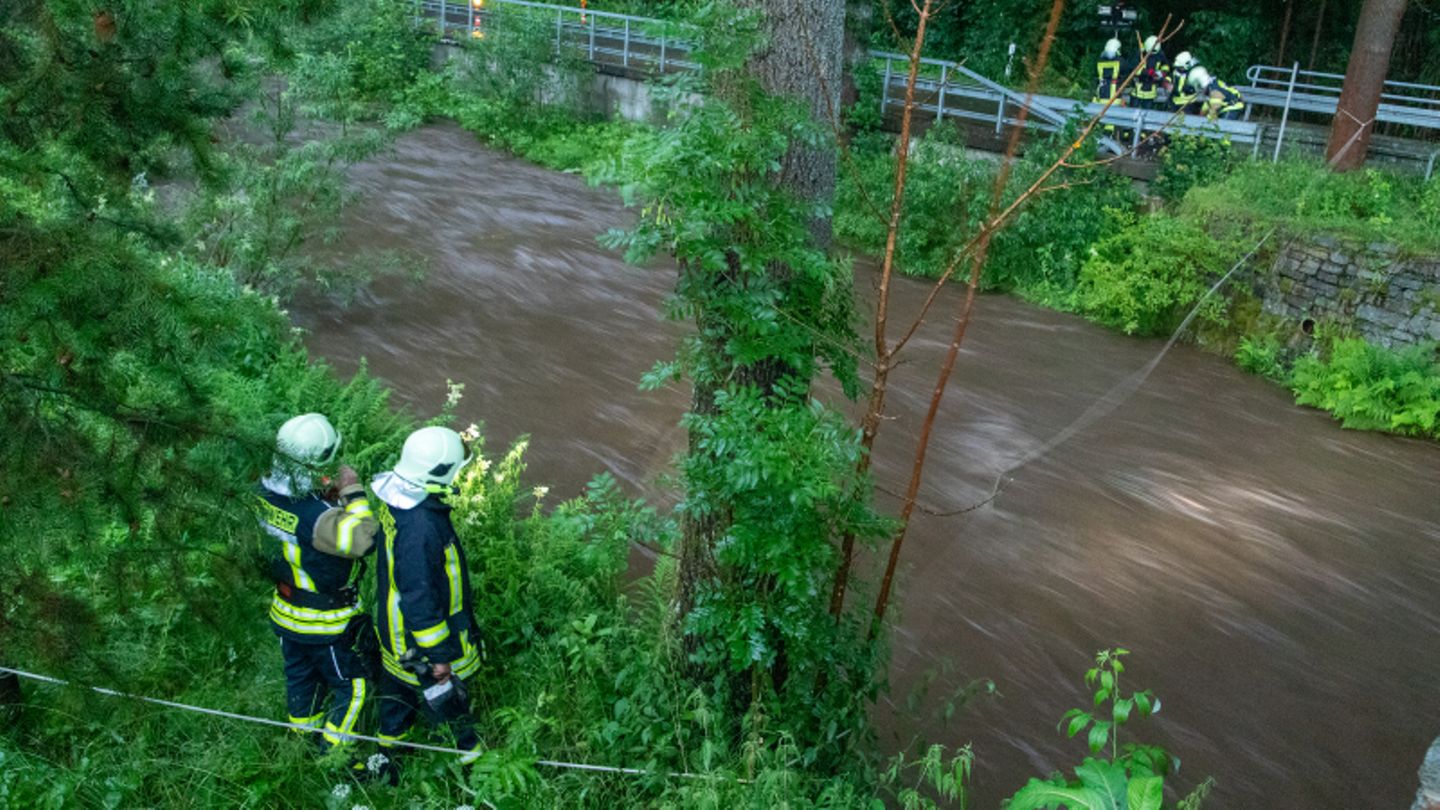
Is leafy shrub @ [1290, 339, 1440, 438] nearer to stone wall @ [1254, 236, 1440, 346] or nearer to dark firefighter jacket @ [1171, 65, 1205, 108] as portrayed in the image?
stone wall @ [1254, 236, 1440, 346]

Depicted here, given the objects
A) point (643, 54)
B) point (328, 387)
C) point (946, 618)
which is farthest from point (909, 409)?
point (643, 54)

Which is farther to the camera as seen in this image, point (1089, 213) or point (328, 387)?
point (1089, 213)

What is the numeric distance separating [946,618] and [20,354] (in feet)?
17.8

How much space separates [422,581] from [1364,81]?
12317 millimetres

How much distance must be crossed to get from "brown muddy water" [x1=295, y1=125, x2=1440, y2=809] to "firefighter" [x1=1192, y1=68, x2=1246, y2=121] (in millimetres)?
2927

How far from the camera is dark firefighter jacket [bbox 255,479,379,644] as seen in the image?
15.7 ft

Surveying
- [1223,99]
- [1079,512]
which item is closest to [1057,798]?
[1079,512]

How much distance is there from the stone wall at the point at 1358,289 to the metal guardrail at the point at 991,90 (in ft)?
6.06

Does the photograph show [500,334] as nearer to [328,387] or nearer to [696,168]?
[328,387]

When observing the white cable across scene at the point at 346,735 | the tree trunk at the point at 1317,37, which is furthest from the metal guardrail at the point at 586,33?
the white cable across scene at the point at 346,735

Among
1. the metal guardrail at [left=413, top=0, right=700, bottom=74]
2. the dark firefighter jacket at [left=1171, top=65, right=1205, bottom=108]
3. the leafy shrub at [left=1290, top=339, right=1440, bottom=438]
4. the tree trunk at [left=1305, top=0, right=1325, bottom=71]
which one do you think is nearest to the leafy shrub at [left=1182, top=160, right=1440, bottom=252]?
the leafy shrub at [left=1290, top=339, right=1440, bottom=438]

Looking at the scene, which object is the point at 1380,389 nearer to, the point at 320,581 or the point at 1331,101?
the point at 1331,101

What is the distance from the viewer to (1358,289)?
11820 millimetres

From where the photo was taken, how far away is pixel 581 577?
6457 millimetres
